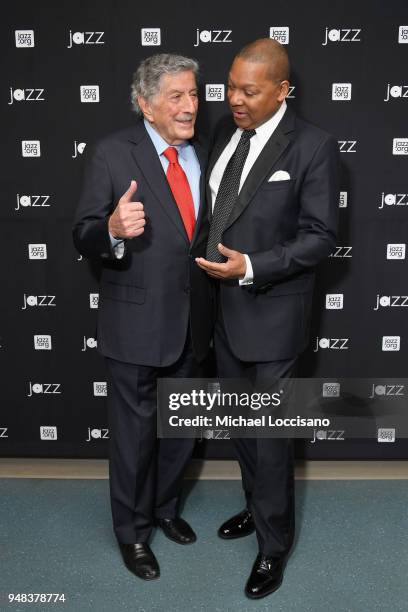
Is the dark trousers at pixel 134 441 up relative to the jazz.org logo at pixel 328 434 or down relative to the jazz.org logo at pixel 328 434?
up

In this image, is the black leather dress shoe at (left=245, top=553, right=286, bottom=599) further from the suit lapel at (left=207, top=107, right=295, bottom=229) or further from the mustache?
the mustache

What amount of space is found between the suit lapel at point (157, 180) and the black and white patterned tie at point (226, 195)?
10 cm

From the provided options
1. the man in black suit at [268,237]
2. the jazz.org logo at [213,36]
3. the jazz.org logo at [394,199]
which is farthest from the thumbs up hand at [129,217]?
the jazz.org logo at [394,199]

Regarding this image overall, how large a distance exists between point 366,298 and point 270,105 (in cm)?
108

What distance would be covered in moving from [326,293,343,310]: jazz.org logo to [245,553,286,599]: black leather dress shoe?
3.56ft

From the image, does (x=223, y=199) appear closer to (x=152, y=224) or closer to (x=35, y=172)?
(x=152, y=224)

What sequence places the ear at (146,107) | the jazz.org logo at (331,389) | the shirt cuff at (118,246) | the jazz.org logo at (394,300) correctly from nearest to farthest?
the shirt cuff at (118,246), the ear at (146,107), the jazz.org logo at (394,300), the jazz.org logo at (331,389)

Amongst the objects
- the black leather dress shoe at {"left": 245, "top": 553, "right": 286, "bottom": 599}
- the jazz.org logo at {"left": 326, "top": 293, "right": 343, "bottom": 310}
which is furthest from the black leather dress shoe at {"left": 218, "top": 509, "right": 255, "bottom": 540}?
the jazz.org logo at {"left": 326, "top": 293, "right": 343, "bottom": 310}

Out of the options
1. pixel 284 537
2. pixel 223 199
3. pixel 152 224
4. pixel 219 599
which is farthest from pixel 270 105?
pixel 219 599

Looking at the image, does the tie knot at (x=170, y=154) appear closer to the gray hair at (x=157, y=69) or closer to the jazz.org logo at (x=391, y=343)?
the gray hair at (x=157, y=69)

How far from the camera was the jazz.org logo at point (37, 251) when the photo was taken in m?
3.00

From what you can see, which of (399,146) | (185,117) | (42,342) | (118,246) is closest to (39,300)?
(42,342)

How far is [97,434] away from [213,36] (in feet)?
5.79

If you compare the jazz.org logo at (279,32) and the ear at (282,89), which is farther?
the jazz.org logo at (279,32)
